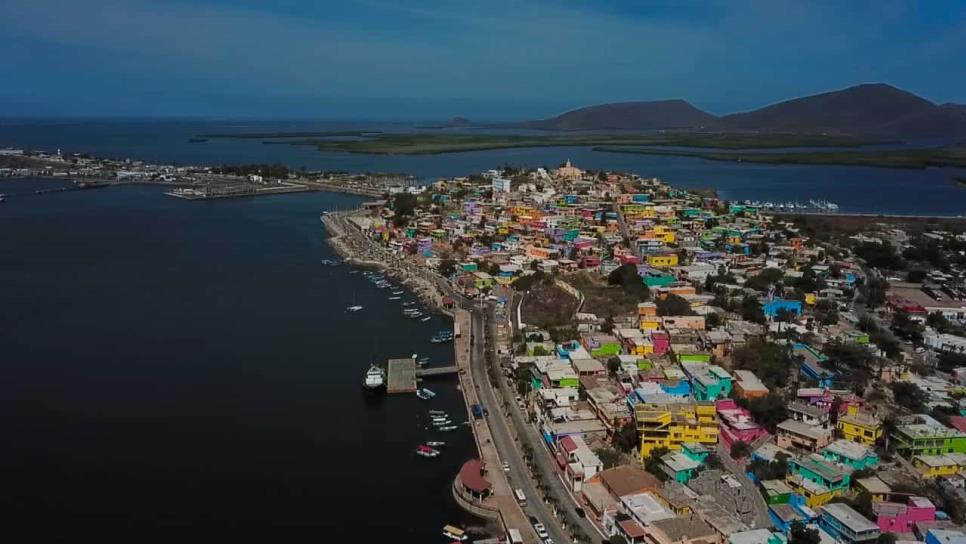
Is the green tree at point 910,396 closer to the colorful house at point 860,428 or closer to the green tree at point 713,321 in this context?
the colorful house at point 860,428

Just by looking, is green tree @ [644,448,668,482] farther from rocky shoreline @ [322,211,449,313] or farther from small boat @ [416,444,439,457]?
rocky shoreline @ [322,211,449,313]

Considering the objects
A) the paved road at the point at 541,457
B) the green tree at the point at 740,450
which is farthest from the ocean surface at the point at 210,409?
the green tree at the point at 740,450

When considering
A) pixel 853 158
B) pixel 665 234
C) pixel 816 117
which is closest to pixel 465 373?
pixel 665 234

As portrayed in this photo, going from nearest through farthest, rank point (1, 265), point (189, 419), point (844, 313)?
point (189, 419) < point (844, 313) < point (1, 265)

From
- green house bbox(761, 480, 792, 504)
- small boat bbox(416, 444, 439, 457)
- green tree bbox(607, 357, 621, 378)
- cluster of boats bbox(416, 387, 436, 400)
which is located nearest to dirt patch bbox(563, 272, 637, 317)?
green tree bbox(607, 357, 621, 378)

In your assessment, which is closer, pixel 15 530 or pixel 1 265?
pixel 15 530

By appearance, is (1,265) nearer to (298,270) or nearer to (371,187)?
(298,270)

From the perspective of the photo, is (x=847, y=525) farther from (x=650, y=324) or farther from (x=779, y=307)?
(x=779, y=307)

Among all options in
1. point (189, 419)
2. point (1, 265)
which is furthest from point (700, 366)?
point (1, 265)
